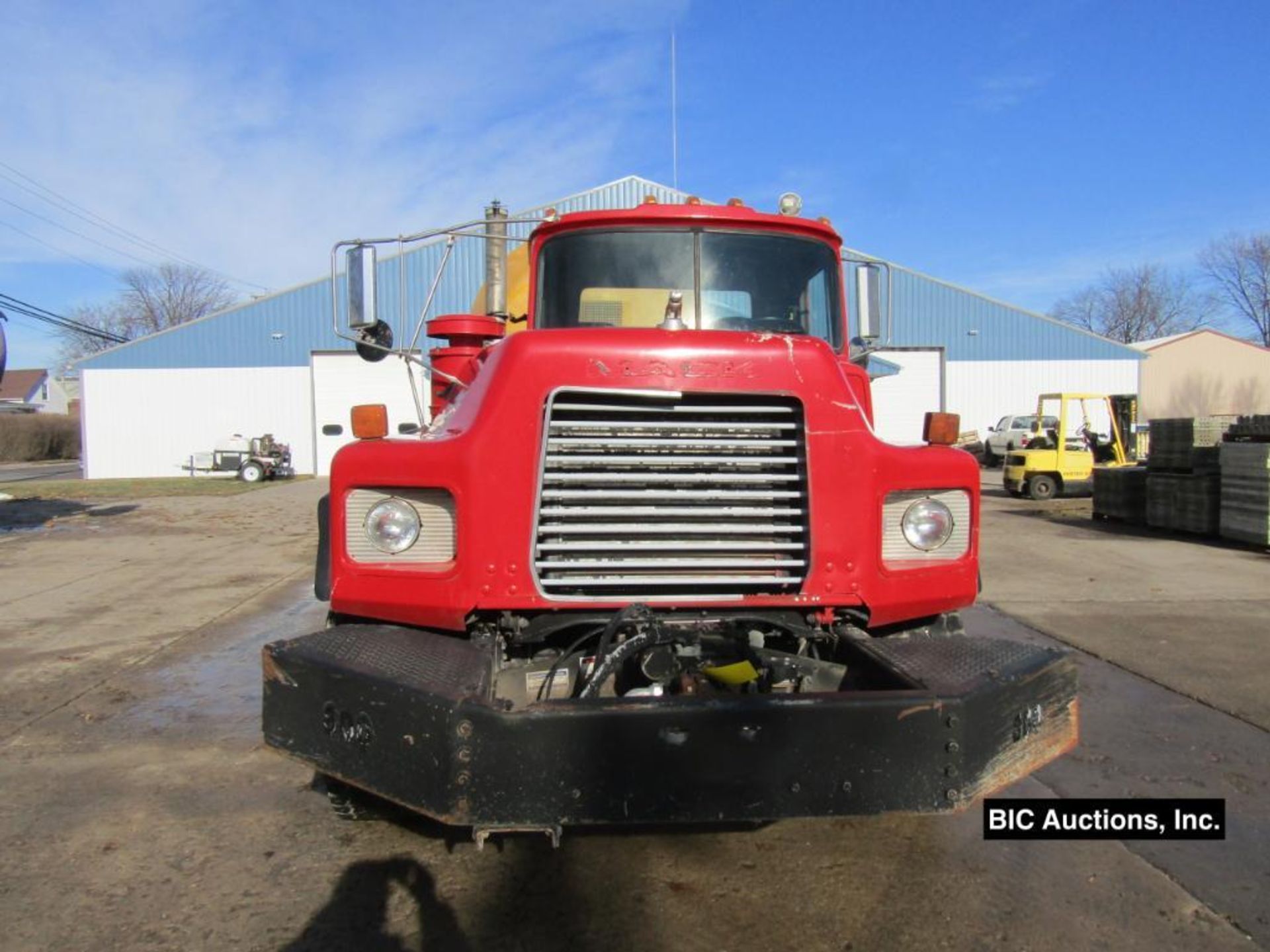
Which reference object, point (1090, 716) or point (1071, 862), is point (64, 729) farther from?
point (1090, 716)

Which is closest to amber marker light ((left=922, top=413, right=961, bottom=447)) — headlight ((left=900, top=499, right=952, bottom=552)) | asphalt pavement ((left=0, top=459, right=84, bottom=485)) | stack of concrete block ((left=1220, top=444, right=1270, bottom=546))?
headlight ((left=900, top=499, right=952, bottom=552))

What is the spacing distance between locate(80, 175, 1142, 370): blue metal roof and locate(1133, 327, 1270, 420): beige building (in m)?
20.4

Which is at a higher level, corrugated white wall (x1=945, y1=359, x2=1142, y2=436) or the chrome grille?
corrugated white wall (x1=945, y1=359, x2=1142, y2=436)

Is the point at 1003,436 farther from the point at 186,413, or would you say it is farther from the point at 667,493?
the point at 667,493

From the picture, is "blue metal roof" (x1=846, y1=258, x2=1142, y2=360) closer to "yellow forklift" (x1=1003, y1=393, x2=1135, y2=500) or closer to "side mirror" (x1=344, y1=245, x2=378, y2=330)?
"yellow forklift" (x1=1003, y1=393, x2=1135, y2=500)

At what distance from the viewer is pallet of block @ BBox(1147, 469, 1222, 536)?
12141 millimetres

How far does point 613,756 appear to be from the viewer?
8.21ft

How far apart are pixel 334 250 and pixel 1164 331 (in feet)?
243

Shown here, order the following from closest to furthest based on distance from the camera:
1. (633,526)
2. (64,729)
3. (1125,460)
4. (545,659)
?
(633,526) < (545,659) < (64,729) < (1125,460)

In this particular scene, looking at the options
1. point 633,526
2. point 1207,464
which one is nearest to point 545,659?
point 633,526

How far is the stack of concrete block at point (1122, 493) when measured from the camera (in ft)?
45.5

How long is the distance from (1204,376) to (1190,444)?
1676 inches

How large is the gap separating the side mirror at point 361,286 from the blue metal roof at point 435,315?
1956cm

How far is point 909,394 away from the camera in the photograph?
27938 mm
